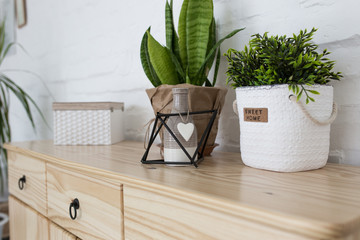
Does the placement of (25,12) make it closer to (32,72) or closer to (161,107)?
(32,72)

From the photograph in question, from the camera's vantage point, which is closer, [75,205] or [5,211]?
[75,205]

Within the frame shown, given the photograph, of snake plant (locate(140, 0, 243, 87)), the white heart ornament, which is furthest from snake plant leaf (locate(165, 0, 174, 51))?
the white heart ornament

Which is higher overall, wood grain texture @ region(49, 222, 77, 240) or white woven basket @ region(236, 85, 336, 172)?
white woven basket @ region(236, 85, 336, 172)

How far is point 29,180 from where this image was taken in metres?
1.13

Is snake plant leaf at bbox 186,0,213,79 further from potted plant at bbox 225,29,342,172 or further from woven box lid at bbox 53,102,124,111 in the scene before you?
woven box lid at bbox 53,102,124,111

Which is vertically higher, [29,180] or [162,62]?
[162,62]

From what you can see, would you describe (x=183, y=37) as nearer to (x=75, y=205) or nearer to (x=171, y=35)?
(x=171, y=35)

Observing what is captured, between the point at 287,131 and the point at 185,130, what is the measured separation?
0.75 ft

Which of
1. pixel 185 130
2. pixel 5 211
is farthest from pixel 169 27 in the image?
pixel 5 211

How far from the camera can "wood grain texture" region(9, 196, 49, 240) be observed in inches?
40.8

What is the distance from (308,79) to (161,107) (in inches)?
15.1

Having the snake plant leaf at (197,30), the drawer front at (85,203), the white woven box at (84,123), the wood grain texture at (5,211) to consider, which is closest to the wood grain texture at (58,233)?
the drawer front at (85,203)

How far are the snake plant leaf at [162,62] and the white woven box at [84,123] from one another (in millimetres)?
415

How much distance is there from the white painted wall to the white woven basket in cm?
16
